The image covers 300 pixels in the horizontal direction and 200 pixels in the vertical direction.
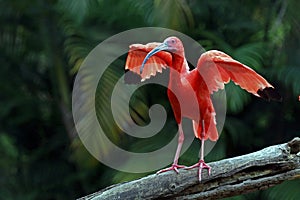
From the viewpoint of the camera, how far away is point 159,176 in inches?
103

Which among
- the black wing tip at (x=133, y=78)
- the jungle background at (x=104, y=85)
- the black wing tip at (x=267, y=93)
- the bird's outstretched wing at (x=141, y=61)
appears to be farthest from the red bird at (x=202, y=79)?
the jungle background at (x=104, y=85)

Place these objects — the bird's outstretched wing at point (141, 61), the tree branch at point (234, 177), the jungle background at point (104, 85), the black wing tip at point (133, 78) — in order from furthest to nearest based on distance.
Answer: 1. the jungle background at point (104, 85)
2. the black wing tip at point (133, 78)
3. the bird's outstretched wing at point (141, 61)
4. the tree branch at point (234, 177)

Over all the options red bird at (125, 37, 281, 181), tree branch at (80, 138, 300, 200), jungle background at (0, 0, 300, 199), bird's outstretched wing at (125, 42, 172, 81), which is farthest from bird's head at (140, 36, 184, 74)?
jungle background at (0, 0, 300, 199)

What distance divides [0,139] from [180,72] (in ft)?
12.2

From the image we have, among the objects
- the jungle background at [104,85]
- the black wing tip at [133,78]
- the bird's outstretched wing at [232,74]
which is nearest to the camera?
the bird's outstretched wing at [232,74]

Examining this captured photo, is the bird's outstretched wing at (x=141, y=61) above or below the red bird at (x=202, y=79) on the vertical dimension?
below

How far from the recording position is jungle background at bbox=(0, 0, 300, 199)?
4.92 metres

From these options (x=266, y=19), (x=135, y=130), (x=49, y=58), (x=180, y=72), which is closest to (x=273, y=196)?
(x=135, y=130)

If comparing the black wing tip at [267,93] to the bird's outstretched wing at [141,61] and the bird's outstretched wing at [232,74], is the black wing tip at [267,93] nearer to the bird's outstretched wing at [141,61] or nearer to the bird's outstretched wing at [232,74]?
the bird's outstretched wing at [232,74]

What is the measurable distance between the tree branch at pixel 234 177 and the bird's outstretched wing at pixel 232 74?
231 mm

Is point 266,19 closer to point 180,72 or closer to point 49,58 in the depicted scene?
point 49,58

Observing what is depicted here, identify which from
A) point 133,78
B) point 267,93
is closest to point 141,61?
point 133,78

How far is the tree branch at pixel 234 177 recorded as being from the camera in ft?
8.45

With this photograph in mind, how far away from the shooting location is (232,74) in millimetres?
2504
